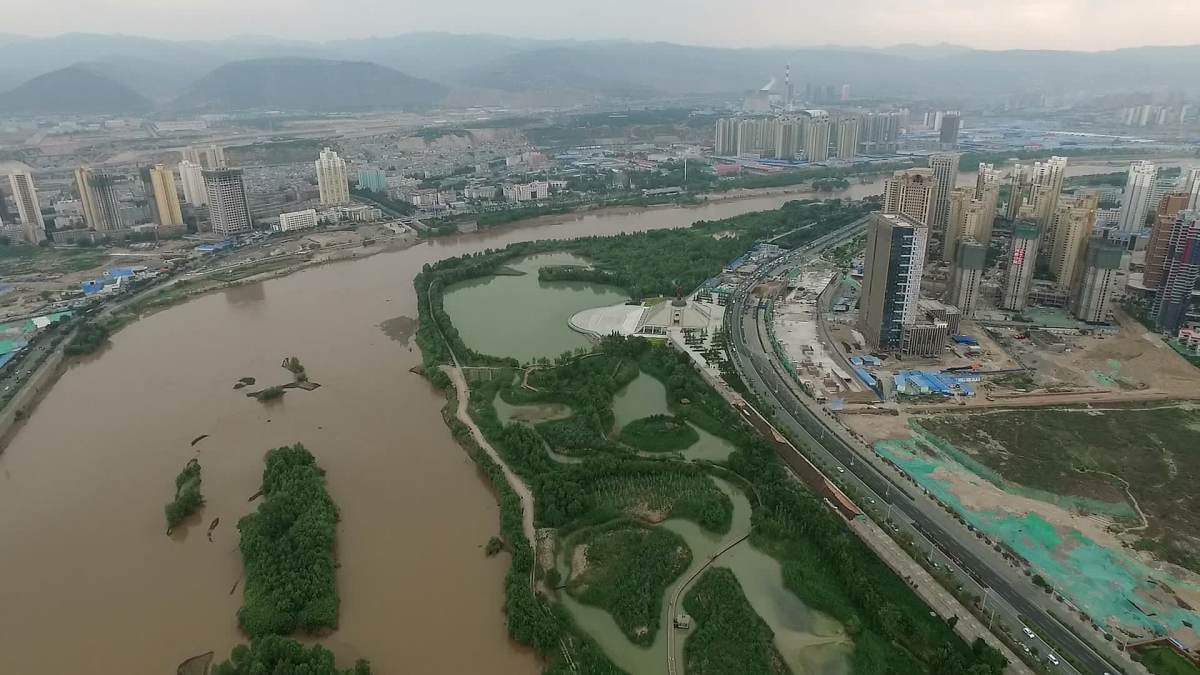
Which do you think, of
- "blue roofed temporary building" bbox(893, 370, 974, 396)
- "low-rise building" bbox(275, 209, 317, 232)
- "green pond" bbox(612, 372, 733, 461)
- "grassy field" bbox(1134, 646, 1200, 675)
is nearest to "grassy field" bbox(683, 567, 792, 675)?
"green pond" bbox(612, 372, 733, 461)

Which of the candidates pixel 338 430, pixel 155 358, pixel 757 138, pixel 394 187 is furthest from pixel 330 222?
pixel 757 138

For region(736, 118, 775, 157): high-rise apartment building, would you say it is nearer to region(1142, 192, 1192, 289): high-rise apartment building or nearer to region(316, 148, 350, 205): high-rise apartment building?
region(316, 148, 350, 205): high-rise apartment building

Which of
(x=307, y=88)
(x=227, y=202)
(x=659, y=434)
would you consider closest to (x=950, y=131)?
(x=227, y=202)

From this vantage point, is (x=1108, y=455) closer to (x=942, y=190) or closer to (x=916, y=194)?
(x=916, y=194)

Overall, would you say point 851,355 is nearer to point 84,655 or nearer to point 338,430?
point 338,430

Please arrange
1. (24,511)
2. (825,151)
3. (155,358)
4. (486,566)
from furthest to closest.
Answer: (825,151) < (155,358) < (24,511) < (486,566)

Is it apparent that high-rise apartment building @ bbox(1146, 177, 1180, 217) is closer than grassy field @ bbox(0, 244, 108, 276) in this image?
No
